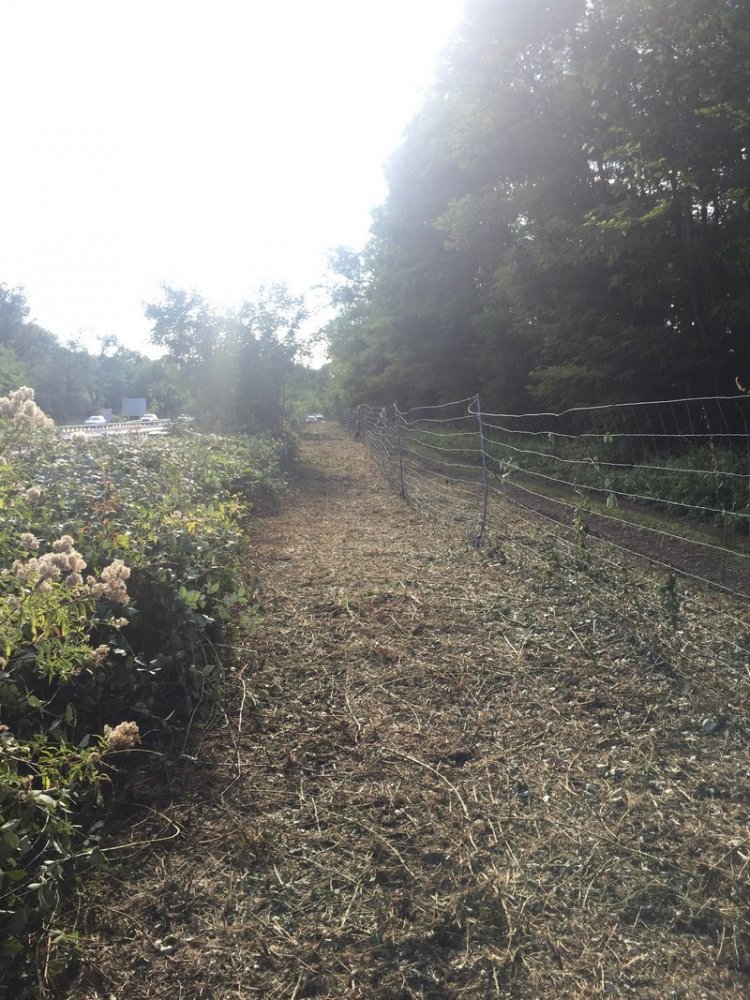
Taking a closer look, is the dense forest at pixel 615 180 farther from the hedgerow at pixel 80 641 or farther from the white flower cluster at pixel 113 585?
the white flower cluster at pixel 113 585

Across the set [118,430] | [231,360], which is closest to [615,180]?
[231,360]

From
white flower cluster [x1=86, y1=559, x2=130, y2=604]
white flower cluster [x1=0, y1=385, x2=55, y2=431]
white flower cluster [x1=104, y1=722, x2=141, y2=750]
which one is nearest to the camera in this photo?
white flower cluster [x1=104, y1=722, x2=141, y2=750]

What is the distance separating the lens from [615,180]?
1040cm

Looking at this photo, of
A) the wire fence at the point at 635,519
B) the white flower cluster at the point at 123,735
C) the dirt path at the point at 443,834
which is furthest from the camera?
the wire fence at the point at 635,519

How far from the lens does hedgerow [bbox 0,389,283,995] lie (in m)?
1.77

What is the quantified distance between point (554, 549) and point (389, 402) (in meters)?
23.1

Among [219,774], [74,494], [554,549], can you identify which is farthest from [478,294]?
[219,774]

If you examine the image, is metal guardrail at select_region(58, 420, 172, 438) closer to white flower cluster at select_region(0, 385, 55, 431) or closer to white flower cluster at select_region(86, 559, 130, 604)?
white flower cluster at select_region(0, 385, 55, 431)

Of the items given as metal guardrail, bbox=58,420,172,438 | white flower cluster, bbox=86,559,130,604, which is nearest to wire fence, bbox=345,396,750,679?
white flower cluster, bbox=86,559,130,604

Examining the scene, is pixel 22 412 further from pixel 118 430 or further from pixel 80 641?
pixel 118 430

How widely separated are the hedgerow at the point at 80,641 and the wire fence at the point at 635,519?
84.6 inches

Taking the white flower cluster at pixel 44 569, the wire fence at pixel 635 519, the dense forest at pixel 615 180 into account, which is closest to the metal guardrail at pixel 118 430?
the white flower cluster at pixel 44 569

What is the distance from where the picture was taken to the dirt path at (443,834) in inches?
66.9

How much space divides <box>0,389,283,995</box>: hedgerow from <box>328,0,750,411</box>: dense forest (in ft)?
24.2
